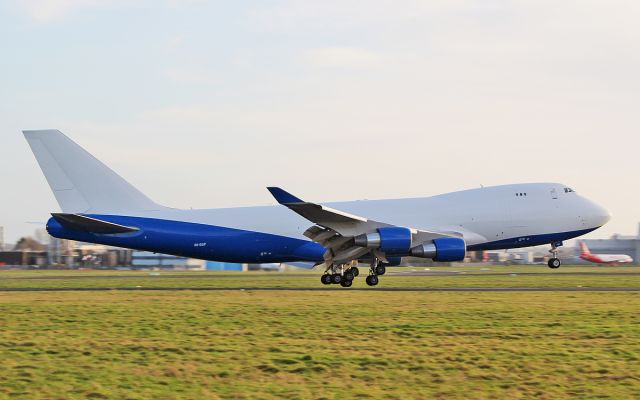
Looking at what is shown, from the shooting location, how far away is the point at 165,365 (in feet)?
49.7

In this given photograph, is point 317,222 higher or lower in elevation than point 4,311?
higher

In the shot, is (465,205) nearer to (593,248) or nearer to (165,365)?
(165,365)

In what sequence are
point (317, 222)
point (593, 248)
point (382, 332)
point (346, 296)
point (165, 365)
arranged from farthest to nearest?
point (593, 248) → point (317, 222) → point (346, 296) → point (382, 332) → point (165, 365)

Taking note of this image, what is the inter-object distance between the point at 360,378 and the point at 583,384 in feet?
12.6

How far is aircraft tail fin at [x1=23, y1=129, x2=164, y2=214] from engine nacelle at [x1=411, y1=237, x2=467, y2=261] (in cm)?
1495

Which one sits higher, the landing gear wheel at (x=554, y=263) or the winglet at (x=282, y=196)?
the winglet at (x=282, y=196)

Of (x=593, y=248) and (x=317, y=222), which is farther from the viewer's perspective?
(x=593, y=248)

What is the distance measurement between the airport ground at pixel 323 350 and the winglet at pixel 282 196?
6960 millimetres

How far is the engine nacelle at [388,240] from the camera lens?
1420 inches

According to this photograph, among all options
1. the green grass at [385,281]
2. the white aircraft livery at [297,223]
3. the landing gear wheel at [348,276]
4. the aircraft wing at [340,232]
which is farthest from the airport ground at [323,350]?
the green grass at [385,281]

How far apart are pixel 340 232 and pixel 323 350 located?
20.1 metres

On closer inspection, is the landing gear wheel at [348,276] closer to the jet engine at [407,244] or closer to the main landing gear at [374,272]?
the main landing gear at [374,272]

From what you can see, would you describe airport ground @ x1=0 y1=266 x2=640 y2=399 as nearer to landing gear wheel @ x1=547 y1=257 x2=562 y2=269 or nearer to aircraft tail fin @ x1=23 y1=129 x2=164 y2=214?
aircraft tail fin @ x1=23 y1=129 x2=164 y2=214

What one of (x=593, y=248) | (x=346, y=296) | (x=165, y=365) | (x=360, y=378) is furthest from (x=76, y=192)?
(x=593, y=248)
